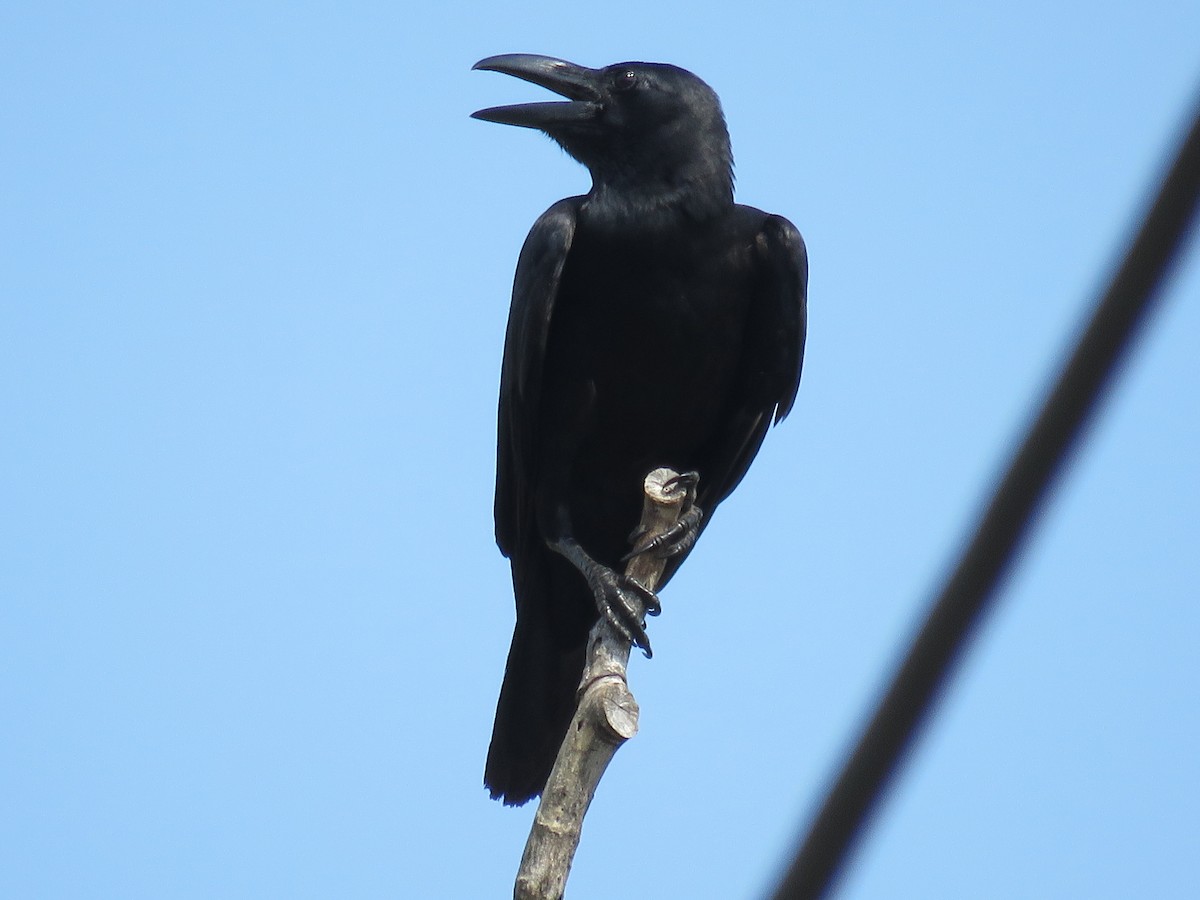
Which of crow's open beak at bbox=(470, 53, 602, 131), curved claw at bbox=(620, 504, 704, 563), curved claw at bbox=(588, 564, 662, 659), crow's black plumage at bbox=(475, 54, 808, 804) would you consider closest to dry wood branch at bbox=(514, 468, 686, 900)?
curved claw at bbox=(588, 564, 662, 659)

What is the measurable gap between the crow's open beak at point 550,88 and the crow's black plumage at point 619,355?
0.04 ft

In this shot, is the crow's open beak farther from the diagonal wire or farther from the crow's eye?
the diagonal wire

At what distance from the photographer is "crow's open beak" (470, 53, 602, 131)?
5.34m

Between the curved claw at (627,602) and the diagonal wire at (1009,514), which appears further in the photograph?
the curved claw at (627,602)

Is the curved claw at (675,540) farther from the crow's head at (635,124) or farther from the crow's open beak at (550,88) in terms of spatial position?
the crow's open beak at (550,88)

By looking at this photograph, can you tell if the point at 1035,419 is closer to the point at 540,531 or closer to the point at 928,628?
the point at 928,628

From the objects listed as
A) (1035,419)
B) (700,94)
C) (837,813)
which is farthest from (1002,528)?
(700,94)

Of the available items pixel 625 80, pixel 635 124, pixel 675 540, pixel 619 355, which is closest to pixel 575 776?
pixel 675 540

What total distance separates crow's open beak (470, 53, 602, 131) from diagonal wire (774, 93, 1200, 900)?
490 cm

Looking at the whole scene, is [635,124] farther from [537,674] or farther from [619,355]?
[537,674]

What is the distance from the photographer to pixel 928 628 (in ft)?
2.01

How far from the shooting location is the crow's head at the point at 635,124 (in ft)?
16.8

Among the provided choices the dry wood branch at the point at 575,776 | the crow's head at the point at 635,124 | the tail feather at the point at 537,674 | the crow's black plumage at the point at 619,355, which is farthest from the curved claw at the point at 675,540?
the crow's head at the point at 635,124

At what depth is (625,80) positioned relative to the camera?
537 cm
